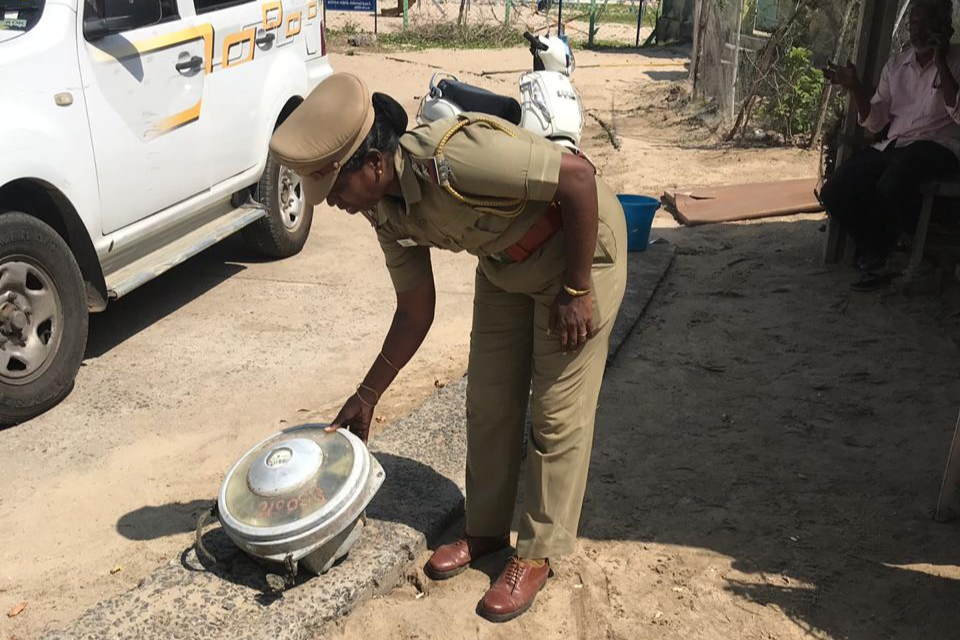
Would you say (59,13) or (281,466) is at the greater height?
(59,13)

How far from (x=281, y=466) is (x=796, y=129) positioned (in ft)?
26.5

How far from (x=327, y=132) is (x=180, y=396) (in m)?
2.54

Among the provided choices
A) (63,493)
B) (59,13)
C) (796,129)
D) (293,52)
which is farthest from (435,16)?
(63,493)

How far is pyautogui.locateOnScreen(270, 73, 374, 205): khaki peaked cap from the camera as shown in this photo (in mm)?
2184

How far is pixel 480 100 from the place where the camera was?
422cm

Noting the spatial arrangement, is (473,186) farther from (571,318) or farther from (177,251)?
(177,251)

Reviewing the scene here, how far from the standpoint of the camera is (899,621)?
9.29ft

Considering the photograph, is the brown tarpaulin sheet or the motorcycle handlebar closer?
the motorcycle handlebar

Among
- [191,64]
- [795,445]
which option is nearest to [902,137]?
[795,445]

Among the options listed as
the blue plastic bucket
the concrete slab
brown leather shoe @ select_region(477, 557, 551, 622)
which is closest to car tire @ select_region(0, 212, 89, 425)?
the concrete slab

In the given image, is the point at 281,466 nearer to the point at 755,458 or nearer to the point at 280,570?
the point at 280,570

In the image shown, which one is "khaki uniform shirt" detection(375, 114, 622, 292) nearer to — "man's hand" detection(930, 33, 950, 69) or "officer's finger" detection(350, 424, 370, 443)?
"officer's finger" detection(350, 424, 370, 443)

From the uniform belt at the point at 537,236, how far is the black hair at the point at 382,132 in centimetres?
43

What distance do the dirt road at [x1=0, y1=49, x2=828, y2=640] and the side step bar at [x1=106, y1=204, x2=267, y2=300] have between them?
42cm
